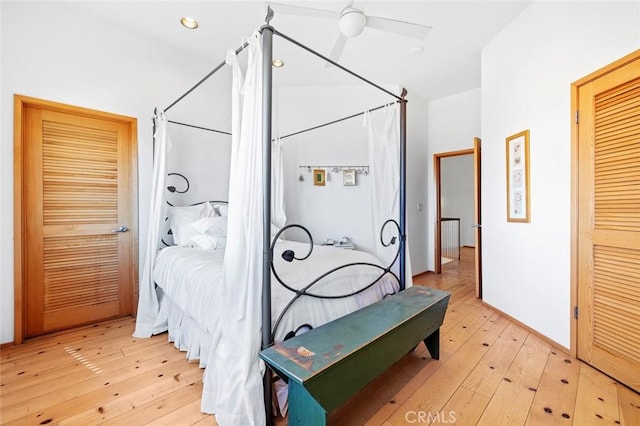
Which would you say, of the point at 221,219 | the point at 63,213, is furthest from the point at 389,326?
the point at 63,213

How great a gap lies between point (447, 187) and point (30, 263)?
27.9 feet

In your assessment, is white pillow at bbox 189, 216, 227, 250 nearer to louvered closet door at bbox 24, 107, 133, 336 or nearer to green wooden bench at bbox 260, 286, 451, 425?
louvered closet door at bbox 24, 107, 133, 336

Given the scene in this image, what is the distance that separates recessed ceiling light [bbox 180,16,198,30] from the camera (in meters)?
2.55

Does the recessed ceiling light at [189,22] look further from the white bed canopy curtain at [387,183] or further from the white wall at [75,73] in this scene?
the white bed canopy curtain at [387,183]

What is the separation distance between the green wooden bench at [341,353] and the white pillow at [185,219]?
1.84 meters

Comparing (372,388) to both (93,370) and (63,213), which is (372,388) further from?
(63,213)

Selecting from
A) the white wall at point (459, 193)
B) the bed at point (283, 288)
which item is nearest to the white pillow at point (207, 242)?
the bed at point (283, 288)

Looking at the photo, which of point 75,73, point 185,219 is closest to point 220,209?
point 185,219

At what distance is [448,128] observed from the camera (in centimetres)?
436

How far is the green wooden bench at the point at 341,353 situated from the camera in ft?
3.62

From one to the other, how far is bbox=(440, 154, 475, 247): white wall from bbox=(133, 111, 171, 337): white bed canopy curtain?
23.7ft

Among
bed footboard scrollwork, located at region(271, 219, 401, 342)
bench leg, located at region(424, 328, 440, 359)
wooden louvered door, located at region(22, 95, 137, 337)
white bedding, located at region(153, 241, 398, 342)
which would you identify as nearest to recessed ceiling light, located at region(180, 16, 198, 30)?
wooden louvered door, located at region(22, 95, 137, 337)

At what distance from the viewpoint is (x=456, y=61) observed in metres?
3.29

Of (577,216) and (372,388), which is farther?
(577,216)
